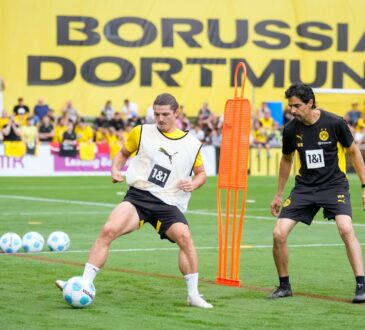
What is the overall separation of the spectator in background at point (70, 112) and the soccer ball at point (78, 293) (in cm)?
2815

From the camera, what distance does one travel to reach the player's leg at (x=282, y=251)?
1131 centimetres

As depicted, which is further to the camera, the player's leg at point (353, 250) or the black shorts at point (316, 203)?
the black shorts at point (316, 203)

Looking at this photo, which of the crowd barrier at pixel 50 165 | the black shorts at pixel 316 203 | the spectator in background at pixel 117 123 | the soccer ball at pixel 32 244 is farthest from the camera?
the spectator in background at pixel 117 123

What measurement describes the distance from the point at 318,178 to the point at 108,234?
2149 millimetres

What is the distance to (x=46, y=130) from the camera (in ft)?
123

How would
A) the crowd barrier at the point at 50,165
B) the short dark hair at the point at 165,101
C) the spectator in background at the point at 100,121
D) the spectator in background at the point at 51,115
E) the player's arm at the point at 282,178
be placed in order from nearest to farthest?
the short dark hair at the point at 165,101 → the player's arm at the point at 282,178 → the crowd barrier at the point at 50,165 → the spectator in background at the point at 51,115 → the spectator in background at the point at 100,121

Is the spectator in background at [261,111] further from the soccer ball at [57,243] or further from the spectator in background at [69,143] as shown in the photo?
the soccer ball at [57,243]

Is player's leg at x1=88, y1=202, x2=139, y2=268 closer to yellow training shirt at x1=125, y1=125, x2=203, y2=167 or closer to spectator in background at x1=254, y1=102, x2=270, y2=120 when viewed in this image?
yellow training shirt at x1=125, y1=125, x2=203, y2=167

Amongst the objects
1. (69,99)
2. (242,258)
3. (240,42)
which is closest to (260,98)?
(240,42)

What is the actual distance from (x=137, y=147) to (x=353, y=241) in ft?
7.18

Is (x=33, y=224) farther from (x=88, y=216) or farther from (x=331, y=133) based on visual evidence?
(x=331, y=133)

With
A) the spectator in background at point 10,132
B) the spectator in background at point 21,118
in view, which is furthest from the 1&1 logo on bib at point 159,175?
the spectator in background at point 21,118

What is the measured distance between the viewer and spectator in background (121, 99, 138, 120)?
132ft

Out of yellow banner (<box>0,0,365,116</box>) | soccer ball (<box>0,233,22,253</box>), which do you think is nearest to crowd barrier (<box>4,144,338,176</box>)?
yellow banner (<box>0,0,365,116</box>)
